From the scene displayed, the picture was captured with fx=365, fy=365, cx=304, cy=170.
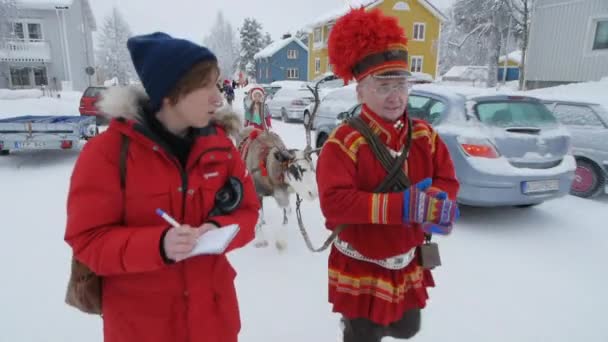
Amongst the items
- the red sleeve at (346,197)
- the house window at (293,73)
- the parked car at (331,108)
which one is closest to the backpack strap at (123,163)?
the red sleeve at (346,197)

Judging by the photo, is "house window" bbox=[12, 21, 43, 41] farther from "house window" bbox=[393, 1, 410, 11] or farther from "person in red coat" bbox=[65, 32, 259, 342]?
"person in red coat" bbox=[65, 32, 259, 342]

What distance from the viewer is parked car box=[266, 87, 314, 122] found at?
16.0 meters

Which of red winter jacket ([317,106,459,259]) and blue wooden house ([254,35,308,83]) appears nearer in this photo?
red winter jacket ([317,106,459,259])

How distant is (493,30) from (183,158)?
35.7 meters

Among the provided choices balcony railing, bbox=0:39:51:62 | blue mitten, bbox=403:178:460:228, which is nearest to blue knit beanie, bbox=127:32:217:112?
blue mitten, bbox=403:178:460:228

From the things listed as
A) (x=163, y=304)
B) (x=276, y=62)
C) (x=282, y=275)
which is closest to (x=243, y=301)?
(x=282, y=275)

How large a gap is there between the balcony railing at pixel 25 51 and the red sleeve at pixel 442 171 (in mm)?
32439

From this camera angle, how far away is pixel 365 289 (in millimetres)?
1857

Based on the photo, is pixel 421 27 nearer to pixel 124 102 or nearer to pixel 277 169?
pixel 277 169

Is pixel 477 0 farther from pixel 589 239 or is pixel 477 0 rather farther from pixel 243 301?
pixel 243 301

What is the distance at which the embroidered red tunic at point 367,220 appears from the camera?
5.63 feet

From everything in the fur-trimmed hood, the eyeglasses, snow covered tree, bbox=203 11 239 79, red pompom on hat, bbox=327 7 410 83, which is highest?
snow covered tree, bbox=203 11 239 79

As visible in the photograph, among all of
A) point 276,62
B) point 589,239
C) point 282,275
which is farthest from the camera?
point 276,62

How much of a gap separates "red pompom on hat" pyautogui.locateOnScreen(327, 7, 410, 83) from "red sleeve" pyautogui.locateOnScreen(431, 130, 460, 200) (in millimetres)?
437
